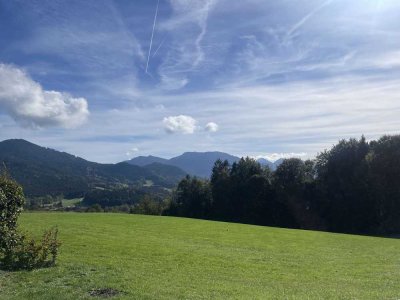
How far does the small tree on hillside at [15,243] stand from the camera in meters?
17.7

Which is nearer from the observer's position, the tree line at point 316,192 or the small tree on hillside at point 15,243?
the small tree on hillside at point 15,243

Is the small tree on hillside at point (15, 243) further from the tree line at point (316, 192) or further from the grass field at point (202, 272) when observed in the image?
the tree line at point (316, 192)

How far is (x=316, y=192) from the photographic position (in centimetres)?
7862

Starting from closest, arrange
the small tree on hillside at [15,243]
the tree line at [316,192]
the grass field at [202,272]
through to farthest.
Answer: the grass field at [202,272], the small tree on hillside at [15,243], the tree line at [316,192]

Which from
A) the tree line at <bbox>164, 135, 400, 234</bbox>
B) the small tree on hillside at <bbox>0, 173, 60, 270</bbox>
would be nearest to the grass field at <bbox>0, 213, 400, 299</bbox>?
the small tree on hillside at <bbox>0, 173, 60, 270</bbox>

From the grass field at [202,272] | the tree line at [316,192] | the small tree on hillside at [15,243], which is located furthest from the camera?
the tree line at [316,192]

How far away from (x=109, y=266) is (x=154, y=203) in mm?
96308

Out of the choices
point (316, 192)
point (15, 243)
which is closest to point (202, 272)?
point (15, 243)

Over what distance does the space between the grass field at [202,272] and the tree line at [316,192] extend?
42447mm

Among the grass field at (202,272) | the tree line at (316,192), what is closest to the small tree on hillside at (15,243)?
the grass field at (202,272)

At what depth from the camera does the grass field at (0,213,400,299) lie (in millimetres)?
14102

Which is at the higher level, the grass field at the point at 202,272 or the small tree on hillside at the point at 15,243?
the small tree on hillside at the point at 15,243

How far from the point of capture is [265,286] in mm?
15680

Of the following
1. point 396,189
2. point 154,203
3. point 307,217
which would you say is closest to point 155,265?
point 396,189
